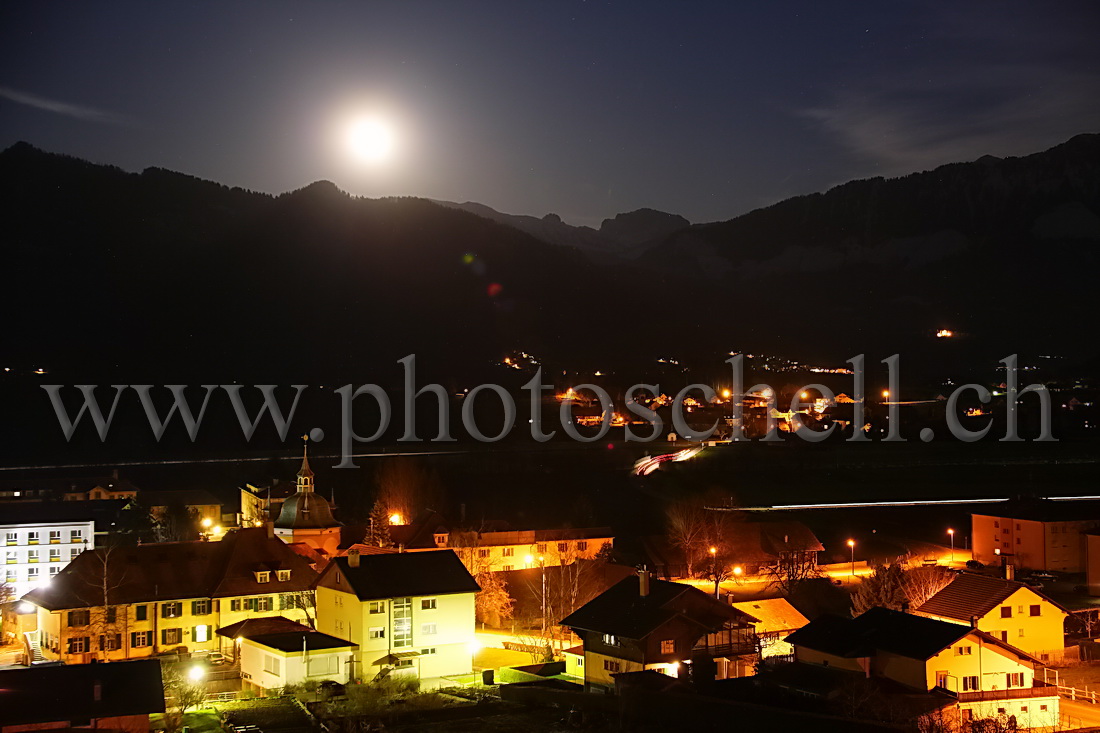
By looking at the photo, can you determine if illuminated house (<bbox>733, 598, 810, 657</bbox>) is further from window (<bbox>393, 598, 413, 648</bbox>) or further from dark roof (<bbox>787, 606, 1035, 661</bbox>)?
window (<bbox>393, 598, 413, 648</bbox>)

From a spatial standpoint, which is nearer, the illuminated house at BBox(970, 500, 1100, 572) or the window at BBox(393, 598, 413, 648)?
the window at BBox(393, 598, 413, 648)

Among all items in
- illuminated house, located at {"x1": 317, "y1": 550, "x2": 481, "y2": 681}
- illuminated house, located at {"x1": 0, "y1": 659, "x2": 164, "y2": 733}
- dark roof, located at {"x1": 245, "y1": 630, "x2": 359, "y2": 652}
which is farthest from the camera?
illuminated house, located at {"x1": 317, "y1": 550, "x2": 481, "y2": 681}

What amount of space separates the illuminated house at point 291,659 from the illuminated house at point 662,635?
374cm

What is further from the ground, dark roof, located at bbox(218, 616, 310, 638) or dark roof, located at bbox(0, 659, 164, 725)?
dark roof, located at bbox(0, 659, 164, 725)

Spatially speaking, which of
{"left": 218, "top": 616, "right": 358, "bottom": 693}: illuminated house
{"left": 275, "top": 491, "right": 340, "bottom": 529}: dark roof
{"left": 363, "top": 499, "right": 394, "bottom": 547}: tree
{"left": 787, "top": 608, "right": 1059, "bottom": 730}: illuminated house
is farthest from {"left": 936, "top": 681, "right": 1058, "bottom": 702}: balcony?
{"left": 275, "top": 491, "right": 340, "bottom": 529}: dark roof

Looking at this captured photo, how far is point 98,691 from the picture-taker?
14.0 m

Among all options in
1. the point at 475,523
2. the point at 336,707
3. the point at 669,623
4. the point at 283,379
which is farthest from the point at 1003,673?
the point at 283,379

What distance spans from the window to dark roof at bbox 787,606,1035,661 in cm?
666

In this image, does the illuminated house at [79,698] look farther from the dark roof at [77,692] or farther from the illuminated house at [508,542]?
the illuminated house at [508,542]

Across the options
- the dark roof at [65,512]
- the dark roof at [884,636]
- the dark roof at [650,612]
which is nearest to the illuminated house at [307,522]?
the dark roof at [65,512]

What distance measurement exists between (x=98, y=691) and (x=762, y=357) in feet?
358

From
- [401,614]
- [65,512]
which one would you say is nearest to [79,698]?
[401,614]

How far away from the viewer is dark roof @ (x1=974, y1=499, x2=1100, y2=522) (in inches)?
1133

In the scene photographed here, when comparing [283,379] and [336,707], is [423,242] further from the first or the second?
[336,707]
